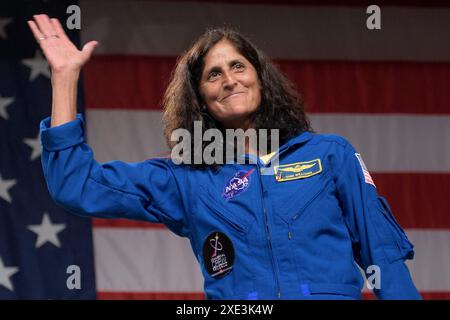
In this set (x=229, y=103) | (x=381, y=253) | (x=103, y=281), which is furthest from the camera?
(x=103, y=281)

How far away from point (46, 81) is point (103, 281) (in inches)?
34.7

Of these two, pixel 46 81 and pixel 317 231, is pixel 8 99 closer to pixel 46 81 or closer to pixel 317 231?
pixel 46 81

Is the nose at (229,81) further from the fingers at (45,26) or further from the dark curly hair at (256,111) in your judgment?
the fingers at (45,26)

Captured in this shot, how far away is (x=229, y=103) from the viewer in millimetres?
2523

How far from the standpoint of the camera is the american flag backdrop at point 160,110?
3980 mm

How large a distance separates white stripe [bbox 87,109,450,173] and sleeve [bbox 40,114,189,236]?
155 cm

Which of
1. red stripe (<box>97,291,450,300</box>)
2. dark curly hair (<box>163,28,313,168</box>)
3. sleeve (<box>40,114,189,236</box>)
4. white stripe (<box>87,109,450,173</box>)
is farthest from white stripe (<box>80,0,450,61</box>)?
sleeve (<box>40,114,189,236</box>)

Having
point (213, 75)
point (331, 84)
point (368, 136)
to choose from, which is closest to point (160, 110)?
point (331, 84)

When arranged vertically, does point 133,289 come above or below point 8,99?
below

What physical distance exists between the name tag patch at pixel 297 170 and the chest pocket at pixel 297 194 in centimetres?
1

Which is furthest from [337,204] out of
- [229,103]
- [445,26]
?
[445,26]

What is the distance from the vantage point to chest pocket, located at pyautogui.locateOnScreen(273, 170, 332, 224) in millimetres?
2301

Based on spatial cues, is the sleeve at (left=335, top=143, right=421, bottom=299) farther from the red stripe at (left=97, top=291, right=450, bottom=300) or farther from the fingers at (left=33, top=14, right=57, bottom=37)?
the red stripe at (left=97, top=291, right=450, bottom=300)
